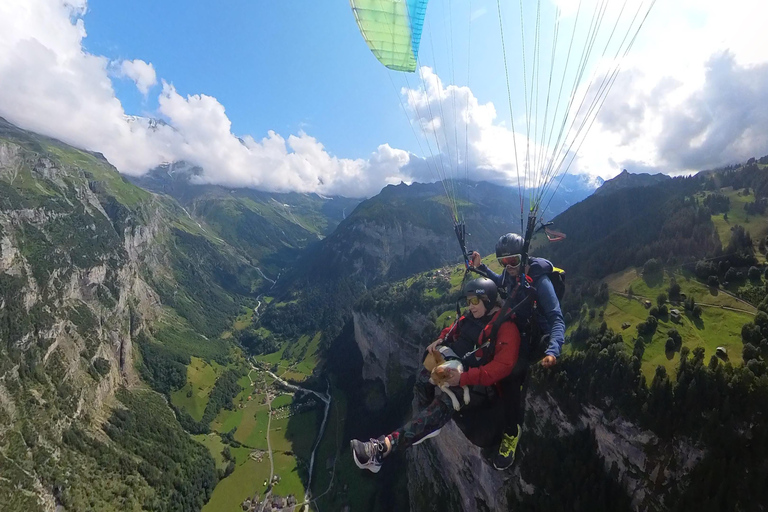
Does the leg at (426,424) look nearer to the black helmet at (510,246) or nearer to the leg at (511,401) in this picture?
the leg at (511,401)

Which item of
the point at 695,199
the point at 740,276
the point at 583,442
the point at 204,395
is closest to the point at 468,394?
the point at 583,442

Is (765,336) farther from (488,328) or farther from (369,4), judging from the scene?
(369,4)

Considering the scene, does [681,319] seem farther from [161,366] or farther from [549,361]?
[161,366]

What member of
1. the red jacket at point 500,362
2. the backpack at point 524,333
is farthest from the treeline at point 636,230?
the red jacket at point 500,362

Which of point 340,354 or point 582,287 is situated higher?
point 582,287

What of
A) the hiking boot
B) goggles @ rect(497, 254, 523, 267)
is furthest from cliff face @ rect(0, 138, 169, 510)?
goggles @ rect(497, 254, 523, 267)

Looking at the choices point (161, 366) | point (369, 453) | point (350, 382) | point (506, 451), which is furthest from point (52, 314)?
point (506, 451)

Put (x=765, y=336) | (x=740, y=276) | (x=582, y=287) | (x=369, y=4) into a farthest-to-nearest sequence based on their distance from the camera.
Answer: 1. (x=582, y=287)
2. (x=740, y=276)
3. (x=765, y=336)
4. (x=369, y=4)
